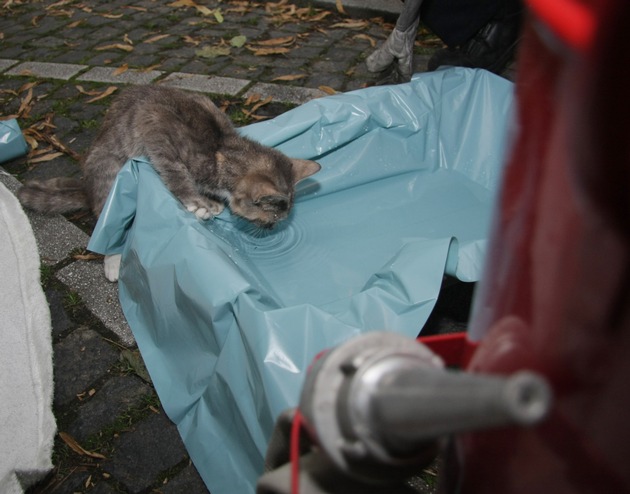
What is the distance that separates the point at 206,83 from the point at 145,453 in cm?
306

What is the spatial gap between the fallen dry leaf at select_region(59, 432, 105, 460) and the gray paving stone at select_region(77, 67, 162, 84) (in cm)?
306

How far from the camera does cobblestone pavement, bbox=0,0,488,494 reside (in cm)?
216

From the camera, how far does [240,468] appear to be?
1993 mm

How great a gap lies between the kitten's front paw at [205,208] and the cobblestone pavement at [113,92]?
571mm

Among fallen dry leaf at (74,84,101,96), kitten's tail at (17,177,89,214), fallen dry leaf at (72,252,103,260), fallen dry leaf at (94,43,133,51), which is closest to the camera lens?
fallen dry leaf at (72,252,103,260)

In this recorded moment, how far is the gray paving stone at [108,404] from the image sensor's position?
2221 millimetres

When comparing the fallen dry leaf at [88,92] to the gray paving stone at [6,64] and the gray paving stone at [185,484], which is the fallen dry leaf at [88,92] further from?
the gray paving stone at [185,484]

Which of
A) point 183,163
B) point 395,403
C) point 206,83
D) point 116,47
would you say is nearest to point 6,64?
point 116,47

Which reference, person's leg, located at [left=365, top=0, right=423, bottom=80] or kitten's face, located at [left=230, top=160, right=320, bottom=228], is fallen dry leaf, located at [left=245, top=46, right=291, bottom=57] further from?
kitten's face, located at [left=230, top=160, right=320, bottom=228]

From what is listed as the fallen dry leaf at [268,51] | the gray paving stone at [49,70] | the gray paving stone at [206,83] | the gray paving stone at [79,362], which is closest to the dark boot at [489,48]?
the fallen dry leaf at [268,51]

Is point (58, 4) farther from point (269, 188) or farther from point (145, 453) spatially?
point (145, 453)

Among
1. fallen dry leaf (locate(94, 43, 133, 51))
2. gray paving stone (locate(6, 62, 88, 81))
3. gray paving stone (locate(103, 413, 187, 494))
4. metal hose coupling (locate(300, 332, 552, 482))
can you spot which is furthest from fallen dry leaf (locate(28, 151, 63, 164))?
metal hose coupling (locate(300, 332, 552, 482))

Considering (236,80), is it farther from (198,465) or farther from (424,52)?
(198,465)

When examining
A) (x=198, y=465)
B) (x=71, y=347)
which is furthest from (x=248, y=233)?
(x=198, y=465)
